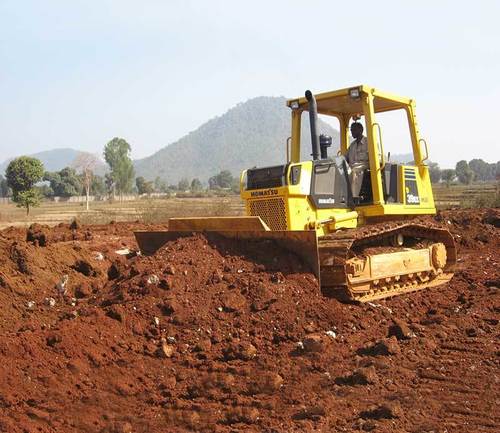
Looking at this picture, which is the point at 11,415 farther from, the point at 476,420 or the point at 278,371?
the point at 476,420

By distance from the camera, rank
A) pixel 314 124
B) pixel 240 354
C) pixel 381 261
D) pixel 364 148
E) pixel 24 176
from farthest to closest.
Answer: pixel 24 176
pixel 364 148
pixel 314 124
pixel 381 261
pixel 240 354

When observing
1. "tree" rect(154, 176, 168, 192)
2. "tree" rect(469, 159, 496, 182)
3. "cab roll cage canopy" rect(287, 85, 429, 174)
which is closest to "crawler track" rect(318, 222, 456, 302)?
"cab roll cage canopy" rect(287, 85, 429, 174)

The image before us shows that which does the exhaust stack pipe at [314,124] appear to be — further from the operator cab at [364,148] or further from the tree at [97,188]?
the tree at [97,188]

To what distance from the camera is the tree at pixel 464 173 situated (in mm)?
77188

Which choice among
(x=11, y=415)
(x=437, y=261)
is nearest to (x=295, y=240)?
(x=437, y=261)

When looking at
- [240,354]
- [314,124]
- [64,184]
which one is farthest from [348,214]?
[64,184]

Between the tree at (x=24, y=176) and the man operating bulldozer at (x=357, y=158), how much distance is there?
873 inches

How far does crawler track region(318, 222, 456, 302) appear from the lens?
7.01m

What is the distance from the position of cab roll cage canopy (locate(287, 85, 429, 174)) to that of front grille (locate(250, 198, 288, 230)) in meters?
1.42

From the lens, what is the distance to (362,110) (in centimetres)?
909

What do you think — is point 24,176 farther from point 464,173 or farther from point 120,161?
point 464,173

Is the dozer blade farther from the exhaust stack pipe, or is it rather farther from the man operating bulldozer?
the man operating bulldozer

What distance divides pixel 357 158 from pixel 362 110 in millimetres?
916

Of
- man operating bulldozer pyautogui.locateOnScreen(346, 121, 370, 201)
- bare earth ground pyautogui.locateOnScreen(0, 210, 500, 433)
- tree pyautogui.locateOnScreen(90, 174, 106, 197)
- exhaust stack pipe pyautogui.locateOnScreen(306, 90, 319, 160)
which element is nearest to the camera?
bare earth ground pyautogui.locateOnScreen(0, 210, 500, 433)
